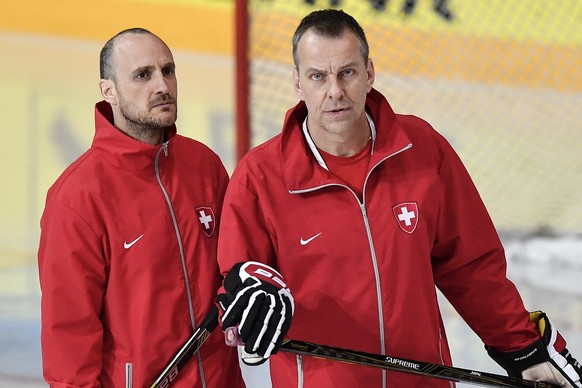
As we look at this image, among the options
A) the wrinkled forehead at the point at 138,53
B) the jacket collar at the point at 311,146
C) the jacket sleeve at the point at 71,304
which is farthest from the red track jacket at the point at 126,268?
the jacket collar at the point at 311,146

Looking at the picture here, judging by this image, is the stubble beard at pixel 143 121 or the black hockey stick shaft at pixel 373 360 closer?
the black hockey stick shaft at pixel 373 360

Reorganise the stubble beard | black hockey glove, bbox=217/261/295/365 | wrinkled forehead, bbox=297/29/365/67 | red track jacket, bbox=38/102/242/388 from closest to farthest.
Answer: black hockey glove, bbox=217/261/295/365
wrinkled forehead, bbox=297/29/365/67
red track jacket, bbox=38/102/242/388
the stubble beard

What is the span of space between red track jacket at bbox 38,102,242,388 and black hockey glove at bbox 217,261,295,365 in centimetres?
28

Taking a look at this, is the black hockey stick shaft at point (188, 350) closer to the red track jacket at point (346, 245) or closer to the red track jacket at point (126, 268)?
the red track jacket at point (126, 268)

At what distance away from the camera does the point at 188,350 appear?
194 cm

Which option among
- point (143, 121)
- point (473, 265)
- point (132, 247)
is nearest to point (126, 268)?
point (132, 247)

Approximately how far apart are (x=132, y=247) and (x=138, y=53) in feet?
1.25

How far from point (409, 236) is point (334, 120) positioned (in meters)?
0.24

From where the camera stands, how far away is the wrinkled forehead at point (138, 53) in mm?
2023

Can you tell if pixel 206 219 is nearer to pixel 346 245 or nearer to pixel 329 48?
pixel 346 245

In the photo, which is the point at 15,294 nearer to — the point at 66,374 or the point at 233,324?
the point at 66,374

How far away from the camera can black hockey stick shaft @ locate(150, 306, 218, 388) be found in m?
1.93

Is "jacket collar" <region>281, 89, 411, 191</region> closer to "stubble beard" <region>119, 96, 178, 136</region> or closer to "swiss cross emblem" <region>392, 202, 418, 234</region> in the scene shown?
"swiss cross emblem" <region>392, 202, 418, 234</region>

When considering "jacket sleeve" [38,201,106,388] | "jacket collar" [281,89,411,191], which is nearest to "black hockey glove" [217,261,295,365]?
"jacket collar" [281,89,411,191]
